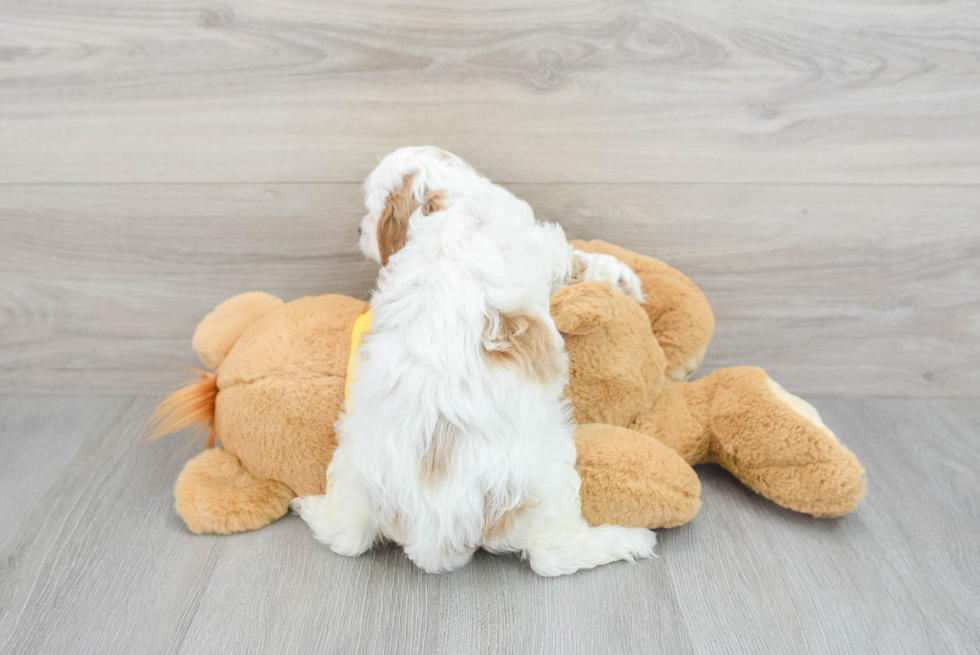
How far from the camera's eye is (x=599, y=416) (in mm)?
945

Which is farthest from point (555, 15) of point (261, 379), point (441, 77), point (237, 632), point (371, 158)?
point (237, 632)

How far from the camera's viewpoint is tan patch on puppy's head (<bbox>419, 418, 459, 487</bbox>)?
74cm

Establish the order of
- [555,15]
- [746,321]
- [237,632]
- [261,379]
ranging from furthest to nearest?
[746,321] → [555,15] → [261,379] → [237,632]

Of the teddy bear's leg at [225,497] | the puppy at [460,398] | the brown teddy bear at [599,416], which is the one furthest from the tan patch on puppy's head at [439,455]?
the teddy bear's leg at [225,497]

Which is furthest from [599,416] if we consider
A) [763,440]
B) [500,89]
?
[500,89]

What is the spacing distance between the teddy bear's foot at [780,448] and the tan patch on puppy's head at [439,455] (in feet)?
1.50

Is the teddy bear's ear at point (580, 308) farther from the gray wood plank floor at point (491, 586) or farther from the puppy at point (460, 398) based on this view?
the gray wood plank floor at point (491, 586)

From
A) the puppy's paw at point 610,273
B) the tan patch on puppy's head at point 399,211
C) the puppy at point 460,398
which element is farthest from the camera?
the puppy's paw at point 610,273

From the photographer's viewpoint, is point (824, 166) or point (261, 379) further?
point (824, 166)

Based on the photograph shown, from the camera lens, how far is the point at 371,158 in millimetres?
1085

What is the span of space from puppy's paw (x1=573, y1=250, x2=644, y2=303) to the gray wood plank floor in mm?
345

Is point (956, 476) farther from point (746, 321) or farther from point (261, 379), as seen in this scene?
point (261, 379)

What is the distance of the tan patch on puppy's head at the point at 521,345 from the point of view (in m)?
0.75

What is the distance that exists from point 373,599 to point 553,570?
0.23 meters
